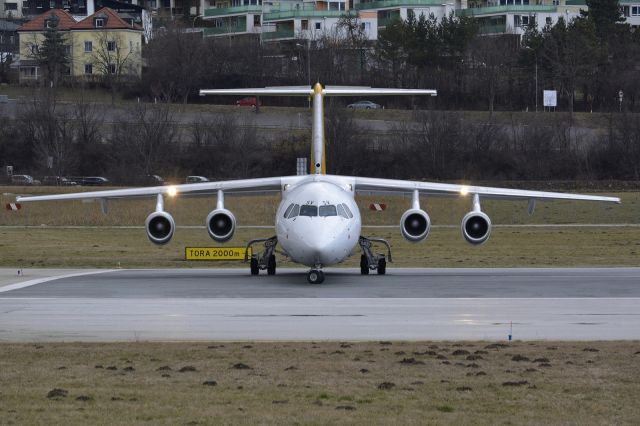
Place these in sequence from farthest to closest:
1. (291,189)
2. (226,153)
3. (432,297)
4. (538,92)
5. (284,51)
→ (284,51) → (538,92) → (226,153) → (291,189) → (432,297)

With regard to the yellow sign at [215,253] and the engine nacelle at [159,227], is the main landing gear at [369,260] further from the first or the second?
the yellow sign at [215,253]

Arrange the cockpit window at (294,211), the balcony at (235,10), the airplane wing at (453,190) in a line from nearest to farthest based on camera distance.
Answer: the cockpit window at (294,211)
the airplane wing at (453,190)
the balcony at (235,10)

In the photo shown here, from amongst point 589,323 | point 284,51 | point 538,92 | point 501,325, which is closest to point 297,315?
point 501,325

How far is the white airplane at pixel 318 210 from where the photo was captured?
2888cm

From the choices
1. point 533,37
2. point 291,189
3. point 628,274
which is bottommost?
point 628,274

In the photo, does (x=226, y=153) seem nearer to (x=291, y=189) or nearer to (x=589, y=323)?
(x=291, y=189)

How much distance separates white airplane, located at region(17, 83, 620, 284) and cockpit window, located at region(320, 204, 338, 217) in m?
0.02

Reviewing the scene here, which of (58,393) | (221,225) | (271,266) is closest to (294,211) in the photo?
(221,225)

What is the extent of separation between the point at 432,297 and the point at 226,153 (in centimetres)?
5199

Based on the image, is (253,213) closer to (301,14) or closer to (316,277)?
(316,277)

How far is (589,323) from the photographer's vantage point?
2184 centimetres

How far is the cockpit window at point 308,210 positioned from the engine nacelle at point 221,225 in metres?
2.71

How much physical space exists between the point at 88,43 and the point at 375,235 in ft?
234

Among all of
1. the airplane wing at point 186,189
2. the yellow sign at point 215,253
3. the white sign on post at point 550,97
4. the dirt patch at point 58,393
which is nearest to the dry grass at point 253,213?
the yellow sign at point 215,253
